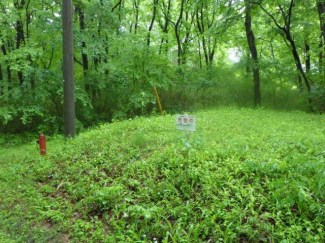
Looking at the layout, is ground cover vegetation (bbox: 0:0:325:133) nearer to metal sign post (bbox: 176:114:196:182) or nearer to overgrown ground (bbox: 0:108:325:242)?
overgrown ground (bbox: 0:108:325:242)

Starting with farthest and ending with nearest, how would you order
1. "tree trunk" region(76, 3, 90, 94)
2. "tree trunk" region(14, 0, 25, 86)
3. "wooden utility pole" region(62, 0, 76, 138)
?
1. "tree trunk" region(14, 0, 25, 86)
2. "tree trunk" region(76, 3, 90, 94)
3. "wooden utility pole" region(62, 0, 76, 138)

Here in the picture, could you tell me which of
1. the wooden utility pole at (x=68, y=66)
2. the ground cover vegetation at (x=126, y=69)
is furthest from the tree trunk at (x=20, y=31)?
the wooden utility pole at (x=68, y=66)

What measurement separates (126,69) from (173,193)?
26.5 feet

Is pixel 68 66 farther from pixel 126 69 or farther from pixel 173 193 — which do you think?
pixel 173 193

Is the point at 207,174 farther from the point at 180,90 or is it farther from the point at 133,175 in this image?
the point at 180,90

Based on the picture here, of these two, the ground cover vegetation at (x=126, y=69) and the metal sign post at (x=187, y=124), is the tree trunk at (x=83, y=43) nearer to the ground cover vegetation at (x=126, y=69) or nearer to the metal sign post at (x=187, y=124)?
the ground cover vegetation at (x=126, y=69)

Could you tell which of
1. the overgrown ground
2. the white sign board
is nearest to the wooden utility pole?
the overgrown ground

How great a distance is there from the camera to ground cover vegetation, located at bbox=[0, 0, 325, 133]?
9.12 m

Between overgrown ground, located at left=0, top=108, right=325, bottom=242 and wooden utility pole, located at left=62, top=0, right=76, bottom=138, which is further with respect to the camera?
wooden utility pole, located at left=62, top=0, right=76, bottom=138

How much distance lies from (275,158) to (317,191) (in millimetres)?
1237

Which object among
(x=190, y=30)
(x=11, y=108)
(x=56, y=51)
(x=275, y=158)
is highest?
(x=190, y=30)

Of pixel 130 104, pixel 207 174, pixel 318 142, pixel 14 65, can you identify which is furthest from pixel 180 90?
pixel 207 174

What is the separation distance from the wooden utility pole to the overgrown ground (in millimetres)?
1615

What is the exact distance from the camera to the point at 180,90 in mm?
13086
